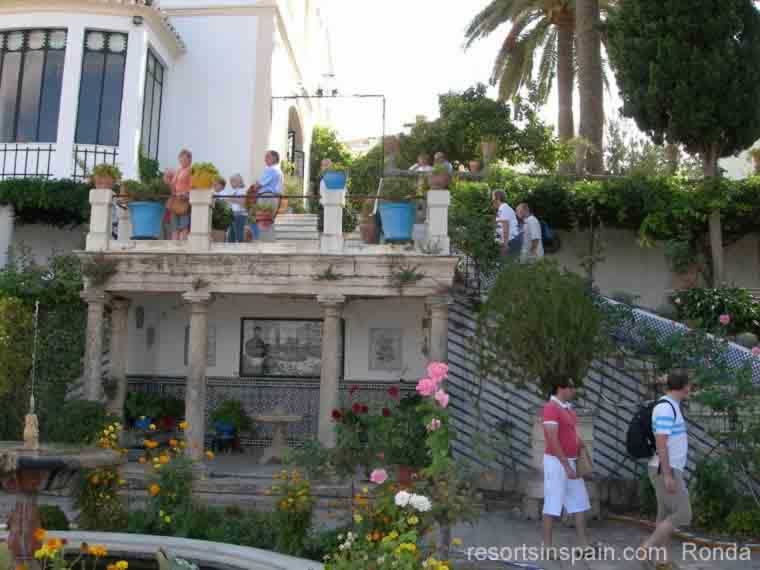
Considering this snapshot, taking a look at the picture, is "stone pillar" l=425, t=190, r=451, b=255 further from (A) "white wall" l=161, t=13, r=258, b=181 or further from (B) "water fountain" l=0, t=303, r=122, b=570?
(A) "white wall" l=161, t=13, r=258, b=181

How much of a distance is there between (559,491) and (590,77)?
1368cm

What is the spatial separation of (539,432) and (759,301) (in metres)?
6.86

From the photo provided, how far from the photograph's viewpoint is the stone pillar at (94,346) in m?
12.7

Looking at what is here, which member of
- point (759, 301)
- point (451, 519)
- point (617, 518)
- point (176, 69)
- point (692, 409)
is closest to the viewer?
point (451, 519)

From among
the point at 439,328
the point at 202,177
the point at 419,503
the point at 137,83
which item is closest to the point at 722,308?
the point at 439,328

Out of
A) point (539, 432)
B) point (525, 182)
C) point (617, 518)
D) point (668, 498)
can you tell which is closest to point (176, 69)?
point (525, 182)

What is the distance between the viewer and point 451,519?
22.6 ft

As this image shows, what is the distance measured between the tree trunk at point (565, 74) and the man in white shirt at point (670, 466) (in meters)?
16.1

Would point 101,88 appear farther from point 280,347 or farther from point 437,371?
point 437,371

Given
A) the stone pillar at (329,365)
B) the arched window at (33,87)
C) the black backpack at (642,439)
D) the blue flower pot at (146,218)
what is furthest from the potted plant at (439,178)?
the arched window at (33,87)

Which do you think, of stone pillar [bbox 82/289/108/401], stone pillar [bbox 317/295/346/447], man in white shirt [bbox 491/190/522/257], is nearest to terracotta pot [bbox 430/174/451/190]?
man in white shirt [bbox 491/190/522/257]

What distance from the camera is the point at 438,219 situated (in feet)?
39.7

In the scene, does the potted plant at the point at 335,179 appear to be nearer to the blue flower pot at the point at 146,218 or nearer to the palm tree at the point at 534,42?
the blue flower pot at the point at 146,218

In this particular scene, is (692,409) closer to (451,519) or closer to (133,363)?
(451,519)
